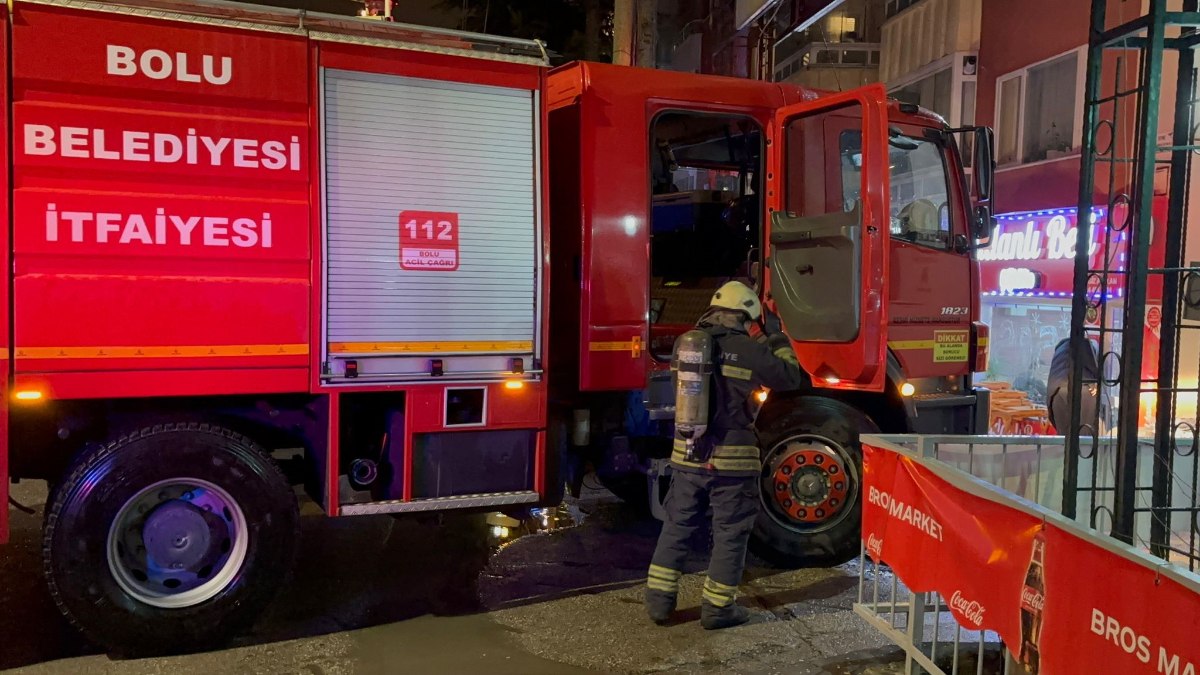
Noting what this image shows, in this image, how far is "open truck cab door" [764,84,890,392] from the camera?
4629 mm

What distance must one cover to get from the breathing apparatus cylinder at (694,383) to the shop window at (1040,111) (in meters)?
8.07

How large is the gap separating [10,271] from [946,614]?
15.9ft

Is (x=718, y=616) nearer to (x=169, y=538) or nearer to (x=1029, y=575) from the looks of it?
(x=1029, y=575)

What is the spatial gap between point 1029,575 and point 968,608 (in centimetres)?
39

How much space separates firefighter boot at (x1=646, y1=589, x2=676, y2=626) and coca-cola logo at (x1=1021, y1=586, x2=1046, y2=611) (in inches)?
76.8

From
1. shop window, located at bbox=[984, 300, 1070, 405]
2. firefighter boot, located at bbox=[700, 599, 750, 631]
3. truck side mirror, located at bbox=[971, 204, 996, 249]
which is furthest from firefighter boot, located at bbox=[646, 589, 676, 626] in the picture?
shop window, located at bbox=[984, 300, 1070, 405]

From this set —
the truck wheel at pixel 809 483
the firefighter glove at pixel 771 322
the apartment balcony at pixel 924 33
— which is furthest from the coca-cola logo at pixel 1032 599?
the apartment balcony at pixel 924 33

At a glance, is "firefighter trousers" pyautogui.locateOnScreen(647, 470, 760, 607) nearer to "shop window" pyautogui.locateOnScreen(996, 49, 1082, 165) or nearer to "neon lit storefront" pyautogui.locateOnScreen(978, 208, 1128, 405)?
"neon lit storefront" pyautogui.locateOnScreen(978, 208, 1128, 405)

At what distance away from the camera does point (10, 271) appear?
3.56m

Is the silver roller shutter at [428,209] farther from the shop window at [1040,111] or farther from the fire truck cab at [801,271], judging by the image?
the shop window at [1040,111]

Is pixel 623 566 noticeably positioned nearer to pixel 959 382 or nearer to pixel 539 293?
pixel 539 293

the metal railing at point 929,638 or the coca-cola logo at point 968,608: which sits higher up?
the coca-cola logo at point 968,608

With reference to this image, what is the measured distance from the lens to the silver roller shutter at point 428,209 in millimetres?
4105

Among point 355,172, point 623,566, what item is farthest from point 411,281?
point 623,566
